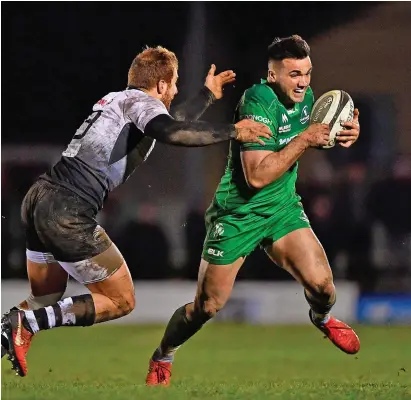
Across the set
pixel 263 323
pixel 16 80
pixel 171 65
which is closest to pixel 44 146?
pixel 16 80

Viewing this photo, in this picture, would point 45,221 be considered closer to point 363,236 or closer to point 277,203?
point 277,203

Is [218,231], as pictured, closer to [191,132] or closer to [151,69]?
[191,132]

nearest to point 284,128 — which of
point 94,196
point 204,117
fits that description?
point 94,196

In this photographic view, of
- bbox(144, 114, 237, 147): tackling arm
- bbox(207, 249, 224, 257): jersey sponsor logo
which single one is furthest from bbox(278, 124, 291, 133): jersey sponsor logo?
bbox(207, 249, 224, 257): jersey sponsor logo

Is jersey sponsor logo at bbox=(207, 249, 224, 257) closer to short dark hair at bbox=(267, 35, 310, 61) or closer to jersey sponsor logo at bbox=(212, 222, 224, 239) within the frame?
jersey sponsor logo at bbox=(212, 222, 224, 239)

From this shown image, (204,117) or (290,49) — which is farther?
(204,117)

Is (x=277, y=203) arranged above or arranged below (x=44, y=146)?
above

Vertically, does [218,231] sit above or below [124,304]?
above

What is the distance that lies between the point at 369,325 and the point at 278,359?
326 centimetres

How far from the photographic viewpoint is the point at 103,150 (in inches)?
310

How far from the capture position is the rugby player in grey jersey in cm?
771

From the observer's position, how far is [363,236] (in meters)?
16.6

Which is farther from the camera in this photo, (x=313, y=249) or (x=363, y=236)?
(x=363, y=236)

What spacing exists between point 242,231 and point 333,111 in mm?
1084
